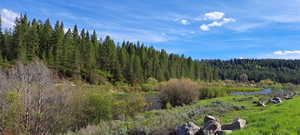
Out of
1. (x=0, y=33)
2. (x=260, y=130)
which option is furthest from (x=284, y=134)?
(x=0, y=33)

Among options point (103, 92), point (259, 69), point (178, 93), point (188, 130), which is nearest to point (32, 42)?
point (178, 93)

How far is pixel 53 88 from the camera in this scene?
15227mm

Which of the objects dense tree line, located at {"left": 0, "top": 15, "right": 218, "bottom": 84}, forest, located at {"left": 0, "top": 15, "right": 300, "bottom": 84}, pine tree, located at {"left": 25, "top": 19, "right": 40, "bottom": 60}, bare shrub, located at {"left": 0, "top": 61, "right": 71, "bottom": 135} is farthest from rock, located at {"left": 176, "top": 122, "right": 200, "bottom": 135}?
pine tree, located at {"left": 25, "top": 19, "right": 40, "bottom": 60}

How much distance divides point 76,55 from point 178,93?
102ft

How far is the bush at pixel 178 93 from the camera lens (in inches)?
1084

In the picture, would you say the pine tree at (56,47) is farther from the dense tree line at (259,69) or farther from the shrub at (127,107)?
the dense tree line at (259,69)

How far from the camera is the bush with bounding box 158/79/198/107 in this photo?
90.3ft

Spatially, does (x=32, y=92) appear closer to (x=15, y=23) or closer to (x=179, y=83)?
(x=179, y=83)

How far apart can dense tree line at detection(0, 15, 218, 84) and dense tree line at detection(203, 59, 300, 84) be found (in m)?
77.6

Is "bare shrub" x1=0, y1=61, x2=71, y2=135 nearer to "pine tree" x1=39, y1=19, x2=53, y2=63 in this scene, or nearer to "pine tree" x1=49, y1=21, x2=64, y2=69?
"pine tree" x1=49, y1=21, x2=64, y2=69

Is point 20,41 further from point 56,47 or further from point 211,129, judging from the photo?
point 211,129

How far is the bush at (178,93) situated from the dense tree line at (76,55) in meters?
25.4

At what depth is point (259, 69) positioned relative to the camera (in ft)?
561

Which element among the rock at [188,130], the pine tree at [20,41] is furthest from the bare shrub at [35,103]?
the pine tree at [20,41]
